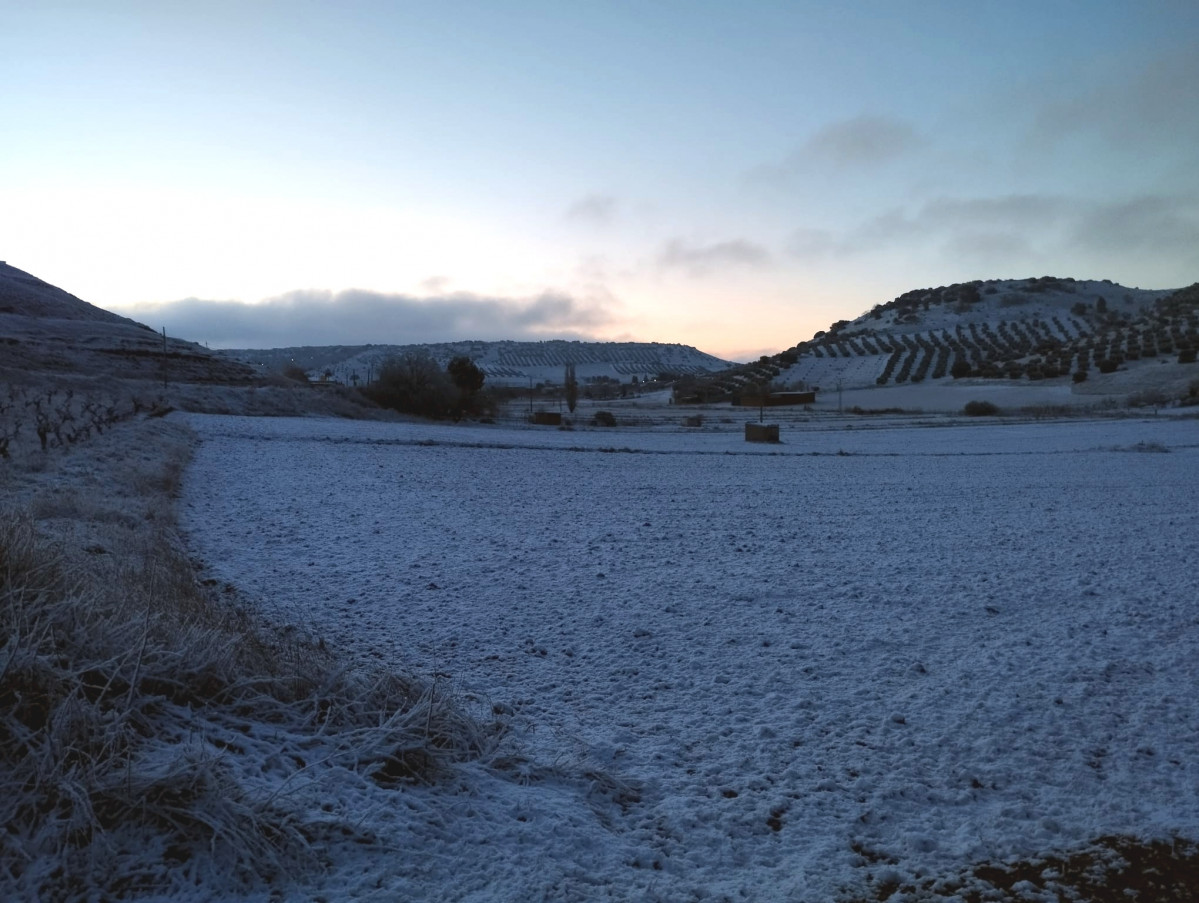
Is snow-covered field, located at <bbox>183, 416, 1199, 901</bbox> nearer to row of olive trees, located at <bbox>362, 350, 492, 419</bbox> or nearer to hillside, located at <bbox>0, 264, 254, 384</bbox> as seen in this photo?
hillside, located at <bbox>0, 264, 254, 384</bbox>

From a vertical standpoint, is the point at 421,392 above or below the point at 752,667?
above

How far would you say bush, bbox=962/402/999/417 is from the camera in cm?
6746

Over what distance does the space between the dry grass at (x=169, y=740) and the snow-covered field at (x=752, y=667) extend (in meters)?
0.34

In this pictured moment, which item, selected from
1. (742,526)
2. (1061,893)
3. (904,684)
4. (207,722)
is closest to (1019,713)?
(904,684)

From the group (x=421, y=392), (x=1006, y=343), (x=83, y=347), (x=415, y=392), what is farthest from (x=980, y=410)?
(x=83, y=347)

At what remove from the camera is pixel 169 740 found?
14.1ft

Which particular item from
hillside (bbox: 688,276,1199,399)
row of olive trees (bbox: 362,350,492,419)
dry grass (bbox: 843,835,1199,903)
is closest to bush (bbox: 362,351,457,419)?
row of olive trees (bbox: 362,350,492,419)

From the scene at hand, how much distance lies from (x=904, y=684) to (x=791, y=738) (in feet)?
5.03

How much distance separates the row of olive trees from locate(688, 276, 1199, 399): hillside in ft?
148

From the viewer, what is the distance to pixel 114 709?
415 centimetres

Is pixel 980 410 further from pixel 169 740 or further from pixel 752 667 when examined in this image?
pixel 169 740

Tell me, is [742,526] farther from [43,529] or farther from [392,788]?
[392,788]

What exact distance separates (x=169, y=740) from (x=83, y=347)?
71.8 metres

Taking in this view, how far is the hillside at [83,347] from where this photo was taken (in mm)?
54812
